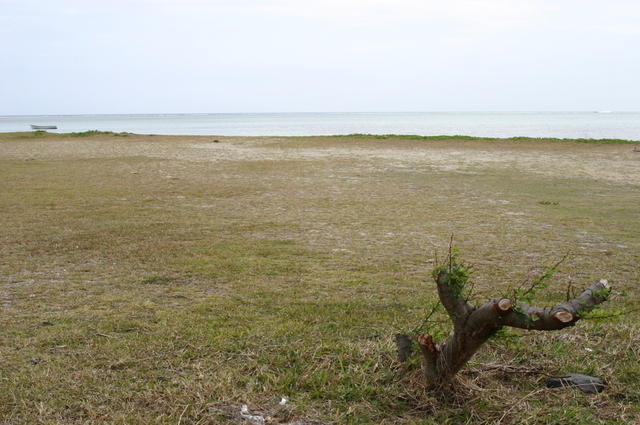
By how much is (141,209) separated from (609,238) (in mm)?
7183

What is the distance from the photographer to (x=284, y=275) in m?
6.01

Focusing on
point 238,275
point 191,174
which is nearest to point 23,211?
point 238,275

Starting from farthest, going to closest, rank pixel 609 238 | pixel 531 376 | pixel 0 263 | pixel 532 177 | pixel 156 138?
1. pixel 156 138
2. pixel 532 177
3. pixel 609 238
4. pixel 0 263
5. pixel 531 376

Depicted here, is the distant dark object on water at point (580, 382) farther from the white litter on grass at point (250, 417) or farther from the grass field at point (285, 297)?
the white litter on grass at point (250, 417)

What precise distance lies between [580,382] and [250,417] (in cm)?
195

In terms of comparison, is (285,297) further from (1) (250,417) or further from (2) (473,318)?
(2) (473,318)

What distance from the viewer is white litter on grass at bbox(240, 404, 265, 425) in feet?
10.4

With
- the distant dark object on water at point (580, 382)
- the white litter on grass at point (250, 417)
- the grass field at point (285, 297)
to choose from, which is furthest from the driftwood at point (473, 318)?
the white litter on grass at point (250, 417)

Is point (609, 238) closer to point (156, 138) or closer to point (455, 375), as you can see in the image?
point (455, 375)

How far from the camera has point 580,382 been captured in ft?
11.7

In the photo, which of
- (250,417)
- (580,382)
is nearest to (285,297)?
(250,417)

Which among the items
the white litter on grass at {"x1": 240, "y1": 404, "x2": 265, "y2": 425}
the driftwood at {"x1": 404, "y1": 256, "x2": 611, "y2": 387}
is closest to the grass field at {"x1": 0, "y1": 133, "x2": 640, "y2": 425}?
the white litter on grass at {"x1": 240, "y1": 404, "x2": 265, "y2": 425}

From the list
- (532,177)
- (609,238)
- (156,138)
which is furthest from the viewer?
(156,138)

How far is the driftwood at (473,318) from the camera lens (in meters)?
2.72
